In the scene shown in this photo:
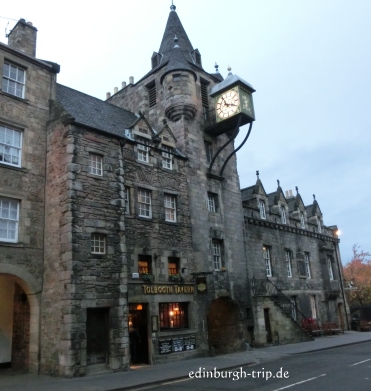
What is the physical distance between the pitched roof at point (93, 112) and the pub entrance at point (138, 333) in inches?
315

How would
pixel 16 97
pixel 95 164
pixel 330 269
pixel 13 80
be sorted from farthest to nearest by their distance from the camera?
1. pixel 330 269
2. pixel 95 164
3. pixel 13 80
4. pixel 16 97

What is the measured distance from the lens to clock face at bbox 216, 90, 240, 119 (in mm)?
22842

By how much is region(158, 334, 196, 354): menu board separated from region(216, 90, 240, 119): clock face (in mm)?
12658

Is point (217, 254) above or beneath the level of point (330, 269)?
above

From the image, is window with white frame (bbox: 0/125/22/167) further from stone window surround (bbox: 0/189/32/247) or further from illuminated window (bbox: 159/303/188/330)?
illuminated window (bbox: 159/303/188/330)

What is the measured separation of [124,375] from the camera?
45.3 ft

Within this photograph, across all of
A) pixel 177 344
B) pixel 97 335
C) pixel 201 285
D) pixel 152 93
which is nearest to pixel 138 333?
pixel 177 344

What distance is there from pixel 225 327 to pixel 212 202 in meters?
7.32

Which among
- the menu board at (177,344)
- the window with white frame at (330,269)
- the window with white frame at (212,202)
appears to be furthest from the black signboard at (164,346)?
the window with white frame at (330,269)

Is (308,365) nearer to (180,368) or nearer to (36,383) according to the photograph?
(180,368)

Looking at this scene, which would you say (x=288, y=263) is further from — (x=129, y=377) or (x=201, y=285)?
(x=129, y=377)

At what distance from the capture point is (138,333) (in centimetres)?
1727

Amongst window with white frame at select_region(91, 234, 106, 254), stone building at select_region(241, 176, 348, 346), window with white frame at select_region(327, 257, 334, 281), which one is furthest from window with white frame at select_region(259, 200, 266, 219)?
window with white frame at select_region(91, 234, 106, 254)

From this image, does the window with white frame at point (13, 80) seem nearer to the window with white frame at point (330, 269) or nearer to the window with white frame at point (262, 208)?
the window with white frame at point (262, 208)
